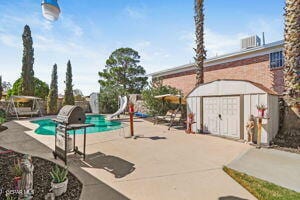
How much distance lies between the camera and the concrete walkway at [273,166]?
13.6 feet

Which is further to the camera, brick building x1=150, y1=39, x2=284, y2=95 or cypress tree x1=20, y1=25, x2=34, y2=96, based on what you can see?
cypress tree x1=20, y1=25, x2=34, y2=96

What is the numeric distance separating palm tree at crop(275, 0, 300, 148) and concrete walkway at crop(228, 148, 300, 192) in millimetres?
1373

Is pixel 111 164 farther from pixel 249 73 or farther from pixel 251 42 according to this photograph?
pixel 251 42

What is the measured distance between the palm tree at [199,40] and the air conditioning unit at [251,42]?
3.88 meters

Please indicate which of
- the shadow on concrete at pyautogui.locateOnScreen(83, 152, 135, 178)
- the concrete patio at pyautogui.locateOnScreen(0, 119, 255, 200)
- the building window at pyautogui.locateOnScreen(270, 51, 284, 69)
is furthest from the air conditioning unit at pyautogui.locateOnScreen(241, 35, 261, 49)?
the shadow on concrete at pyautogui.locateOnScreen(83, 152, 135, 178)

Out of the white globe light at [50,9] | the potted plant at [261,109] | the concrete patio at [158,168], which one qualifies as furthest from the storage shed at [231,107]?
the white globe light at [50,9]

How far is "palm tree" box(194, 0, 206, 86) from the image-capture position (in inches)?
→ 474

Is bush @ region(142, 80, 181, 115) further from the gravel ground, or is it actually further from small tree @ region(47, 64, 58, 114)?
small tree @ region(47, 64, 58, 114)

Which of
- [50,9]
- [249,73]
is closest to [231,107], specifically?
[249,73]

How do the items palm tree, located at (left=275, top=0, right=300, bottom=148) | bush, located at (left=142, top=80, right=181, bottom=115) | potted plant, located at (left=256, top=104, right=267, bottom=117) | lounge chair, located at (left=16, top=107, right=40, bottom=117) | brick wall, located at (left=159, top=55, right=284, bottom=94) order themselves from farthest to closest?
lounge chair, located at (left=16, top=107, right=40, bottom=117), bush, located at (left=142, top=80, right=181, bottom=115), brick wall, located at (left=159, top=55, right=284, bottom=94), palm tree, located at (left=275, top=0, right=300, bottom=148), potted plant, located at (left=256, top=104, right=267, bottom=117)

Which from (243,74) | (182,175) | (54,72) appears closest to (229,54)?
(243,74)

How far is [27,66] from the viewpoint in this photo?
866 inches

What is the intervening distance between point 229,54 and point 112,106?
15570mm

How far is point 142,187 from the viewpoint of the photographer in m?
3.72
